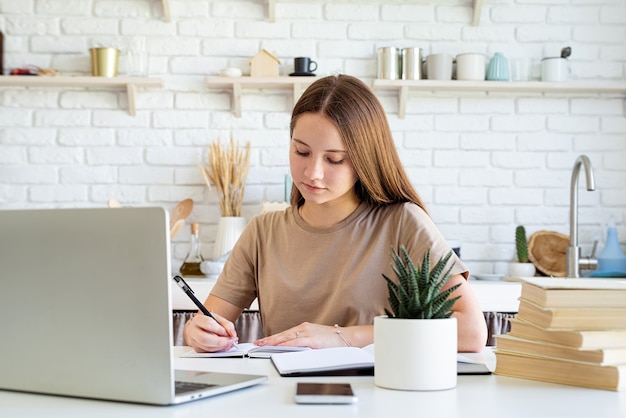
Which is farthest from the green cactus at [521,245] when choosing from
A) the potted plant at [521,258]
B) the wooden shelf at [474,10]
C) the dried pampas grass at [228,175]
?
the dried pampas grass at [228,175]

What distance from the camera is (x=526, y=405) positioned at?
1.09m

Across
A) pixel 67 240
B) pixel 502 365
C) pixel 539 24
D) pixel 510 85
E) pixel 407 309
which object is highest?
pixel 539 24

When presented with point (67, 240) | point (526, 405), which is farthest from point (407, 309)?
point (67, 240)

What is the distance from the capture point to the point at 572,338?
1.27 meters

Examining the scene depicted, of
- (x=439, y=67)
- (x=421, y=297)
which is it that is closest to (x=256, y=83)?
(x=439, y=67)

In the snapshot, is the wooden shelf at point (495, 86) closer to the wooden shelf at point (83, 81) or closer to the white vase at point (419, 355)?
the wooden shelf at point (83, 81)

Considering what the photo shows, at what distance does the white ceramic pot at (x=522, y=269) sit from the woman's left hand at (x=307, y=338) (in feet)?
6.39

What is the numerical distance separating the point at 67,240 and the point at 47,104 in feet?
9.41

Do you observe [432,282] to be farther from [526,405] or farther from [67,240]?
[67,240]

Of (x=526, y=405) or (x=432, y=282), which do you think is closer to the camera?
(x=526, y=405)

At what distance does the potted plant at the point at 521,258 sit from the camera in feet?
11.9

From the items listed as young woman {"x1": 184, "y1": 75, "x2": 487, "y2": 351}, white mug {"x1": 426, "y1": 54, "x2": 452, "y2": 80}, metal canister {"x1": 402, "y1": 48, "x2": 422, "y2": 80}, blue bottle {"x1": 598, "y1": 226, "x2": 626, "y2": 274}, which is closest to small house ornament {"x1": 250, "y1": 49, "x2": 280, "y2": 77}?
metal canister {"x1": 402, "y1": 48, "x2": 422, "y2": 80}

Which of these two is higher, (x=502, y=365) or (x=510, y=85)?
(x=510, y=85)

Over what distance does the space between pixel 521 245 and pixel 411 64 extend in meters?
0.94
